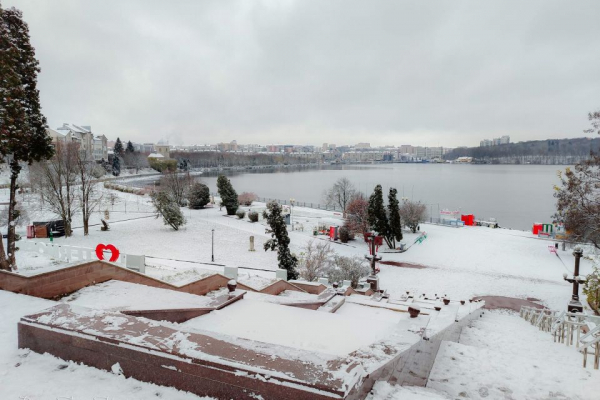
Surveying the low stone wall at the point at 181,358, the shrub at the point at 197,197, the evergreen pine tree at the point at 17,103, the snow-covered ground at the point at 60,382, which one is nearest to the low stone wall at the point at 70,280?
the snow-covered ground at the point at 60,382

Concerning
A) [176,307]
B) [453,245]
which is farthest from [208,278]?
[453,245]

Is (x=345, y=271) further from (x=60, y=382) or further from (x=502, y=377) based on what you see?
(x=60, y=382)

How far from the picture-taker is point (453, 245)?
31.8m

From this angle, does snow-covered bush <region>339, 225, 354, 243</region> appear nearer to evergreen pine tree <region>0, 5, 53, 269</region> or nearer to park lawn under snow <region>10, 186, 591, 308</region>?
park lawn under snow <region>10, 186, 591, 308</region>

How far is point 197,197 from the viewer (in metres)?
45.2

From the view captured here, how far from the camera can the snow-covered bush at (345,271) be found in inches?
790

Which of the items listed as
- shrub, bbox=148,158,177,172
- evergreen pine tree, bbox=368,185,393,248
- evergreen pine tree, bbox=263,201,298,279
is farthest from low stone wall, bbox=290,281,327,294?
shrub, bbox=148,158,177,172

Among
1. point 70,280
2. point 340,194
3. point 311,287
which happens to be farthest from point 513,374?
point 340,194

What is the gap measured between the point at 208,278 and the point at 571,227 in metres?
15.6

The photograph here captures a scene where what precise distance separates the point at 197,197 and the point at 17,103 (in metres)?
32.1

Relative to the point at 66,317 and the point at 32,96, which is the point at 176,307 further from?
the point at 32,96

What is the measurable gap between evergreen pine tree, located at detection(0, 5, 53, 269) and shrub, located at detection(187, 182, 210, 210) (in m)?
29.1

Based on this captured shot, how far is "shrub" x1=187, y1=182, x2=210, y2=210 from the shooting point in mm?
45062

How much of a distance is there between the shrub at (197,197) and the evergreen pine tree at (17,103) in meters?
29.1
